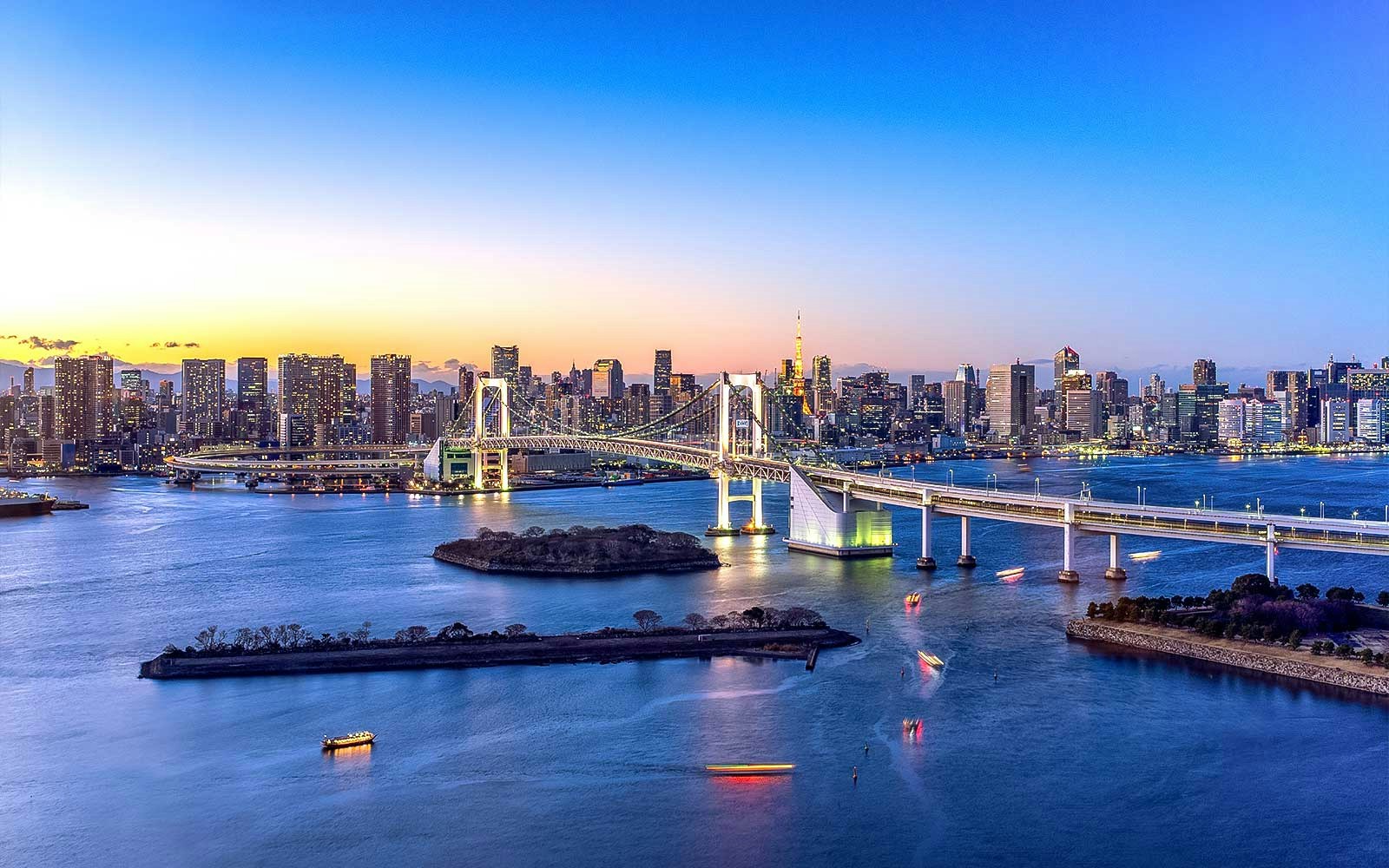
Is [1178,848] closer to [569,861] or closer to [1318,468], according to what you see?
[569,861]

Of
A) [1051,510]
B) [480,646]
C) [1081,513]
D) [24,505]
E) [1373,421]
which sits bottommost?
[480,646]

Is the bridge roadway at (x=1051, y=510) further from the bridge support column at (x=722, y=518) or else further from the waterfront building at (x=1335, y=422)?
the waterfront building at (x=1335, y=422)

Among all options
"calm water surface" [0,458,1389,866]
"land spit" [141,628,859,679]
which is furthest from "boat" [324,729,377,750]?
"land spit" [141,628,859,679]

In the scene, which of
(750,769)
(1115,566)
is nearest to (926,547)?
(1115,566)

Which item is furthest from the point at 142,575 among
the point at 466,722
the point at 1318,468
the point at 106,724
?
the point at 1318,468

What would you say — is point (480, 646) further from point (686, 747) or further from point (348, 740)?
point (686, 747)

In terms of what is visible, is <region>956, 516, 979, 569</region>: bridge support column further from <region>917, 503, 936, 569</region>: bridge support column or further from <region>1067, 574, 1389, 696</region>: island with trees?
<region>1067, 574, 1389, 696</region>: island with trees

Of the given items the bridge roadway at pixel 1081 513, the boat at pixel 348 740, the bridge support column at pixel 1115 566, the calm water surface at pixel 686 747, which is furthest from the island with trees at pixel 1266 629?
the boat at pixel 348 740
